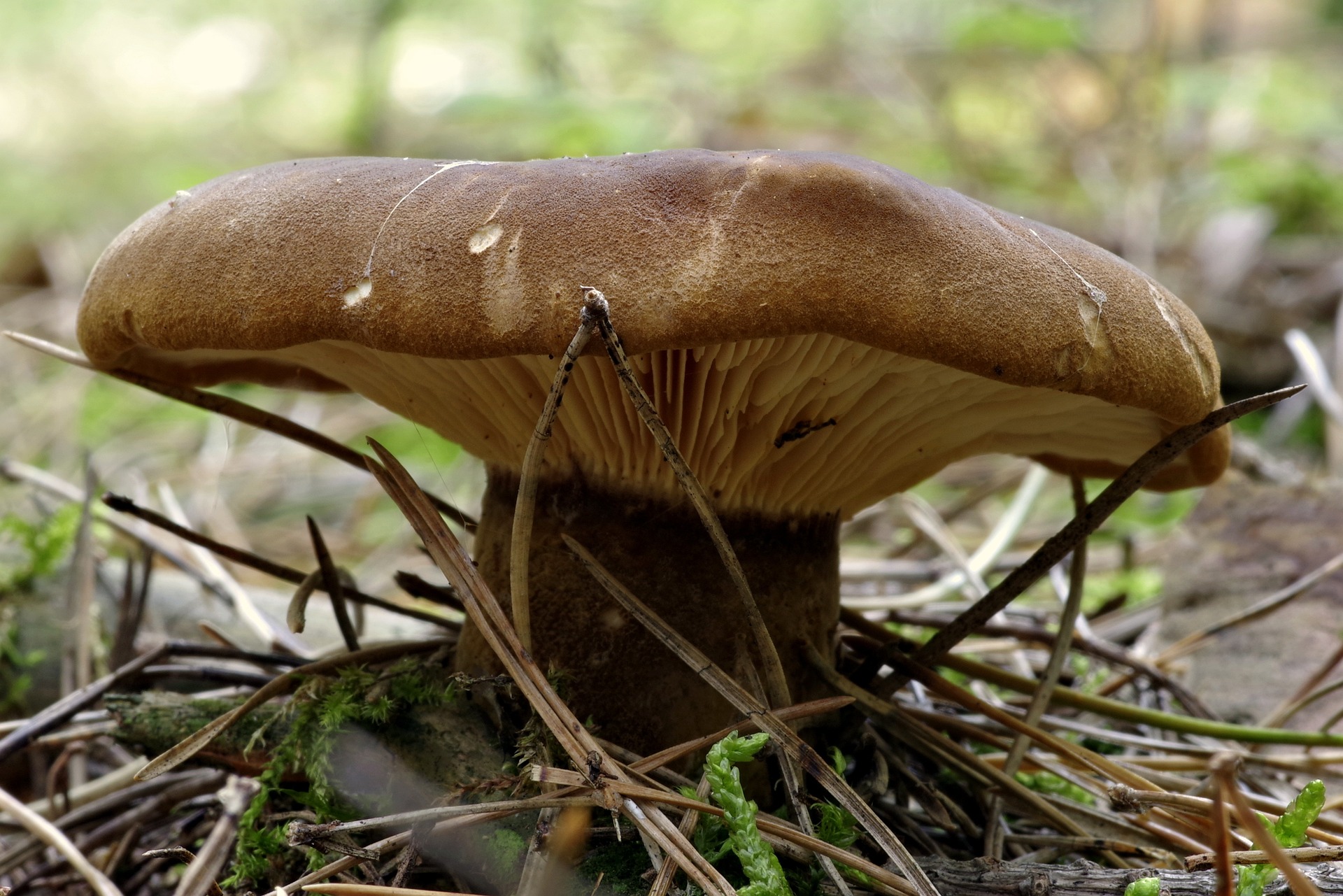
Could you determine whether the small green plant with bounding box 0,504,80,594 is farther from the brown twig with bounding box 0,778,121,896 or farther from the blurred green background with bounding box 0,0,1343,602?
the brown twig with bounding box 0,778,121,896

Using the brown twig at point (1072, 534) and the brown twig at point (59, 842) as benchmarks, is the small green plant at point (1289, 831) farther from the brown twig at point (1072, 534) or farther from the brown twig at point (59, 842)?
the brown twig at point (59, 842)

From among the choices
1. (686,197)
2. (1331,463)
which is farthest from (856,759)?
(1331,463)

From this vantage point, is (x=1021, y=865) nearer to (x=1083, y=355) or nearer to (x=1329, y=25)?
(x=1083, y=355)

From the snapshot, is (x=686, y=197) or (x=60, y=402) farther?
(x=60, y=402)

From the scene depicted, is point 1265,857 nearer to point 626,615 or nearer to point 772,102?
point 626,615

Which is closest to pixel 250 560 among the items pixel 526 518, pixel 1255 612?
pixel 526 518

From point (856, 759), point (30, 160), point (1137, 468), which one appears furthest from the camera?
point (30, 160)

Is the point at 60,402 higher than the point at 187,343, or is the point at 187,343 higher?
the point at 187,343
